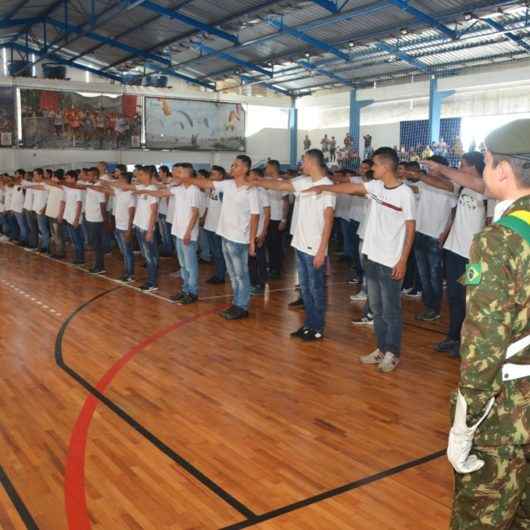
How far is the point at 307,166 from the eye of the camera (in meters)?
5.25

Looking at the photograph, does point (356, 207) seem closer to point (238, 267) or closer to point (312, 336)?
point (238, 267)

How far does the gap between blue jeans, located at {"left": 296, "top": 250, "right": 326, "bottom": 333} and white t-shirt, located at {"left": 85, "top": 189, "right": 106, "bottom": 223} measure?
14.8 ft

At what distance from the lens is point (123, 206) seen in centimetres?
811

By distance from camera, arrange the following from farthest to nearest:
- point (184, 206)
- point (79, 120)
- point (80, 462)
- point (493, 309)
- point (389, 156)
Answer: point (79, 120)
point (184, 206)
point (389, 156)
point (80, 462)
point (493, 309)

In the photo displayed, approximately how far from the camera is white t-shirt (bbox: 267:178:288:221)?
8.77m

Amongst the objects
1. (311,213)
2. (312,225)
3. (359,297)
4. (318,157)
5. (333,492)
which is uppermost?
(318,157)

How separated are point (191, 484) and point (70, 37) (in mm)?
17858

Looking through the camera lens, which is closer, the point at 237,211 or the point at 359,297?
the point at 237,211

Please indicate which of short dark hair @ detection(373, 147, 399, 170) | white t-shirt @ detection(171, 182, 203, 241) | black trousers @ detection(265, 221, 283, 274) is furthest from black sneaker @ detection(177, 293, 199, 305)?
short dark hair @ detection(373, 147, 399, 170)

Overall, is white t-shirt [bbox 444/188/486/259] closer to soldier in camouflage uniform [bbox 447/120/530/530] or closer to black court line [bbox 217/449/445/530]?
black court line [bbox 217/449/445/530]

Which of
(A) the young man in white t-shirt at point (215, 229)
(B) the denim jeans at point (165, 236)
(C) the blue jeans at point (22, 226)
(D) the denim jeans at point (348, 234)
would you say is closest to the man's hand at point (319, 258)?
(A) the young man in white t-shirt at point (215, 229)

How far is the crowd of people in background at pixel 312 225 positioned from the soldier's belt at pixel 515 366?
7.12ft

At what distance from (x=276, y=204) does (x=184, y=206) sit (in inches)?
86.9

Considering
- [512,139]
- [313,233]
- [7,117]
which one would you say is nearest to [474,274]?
[512,139]
